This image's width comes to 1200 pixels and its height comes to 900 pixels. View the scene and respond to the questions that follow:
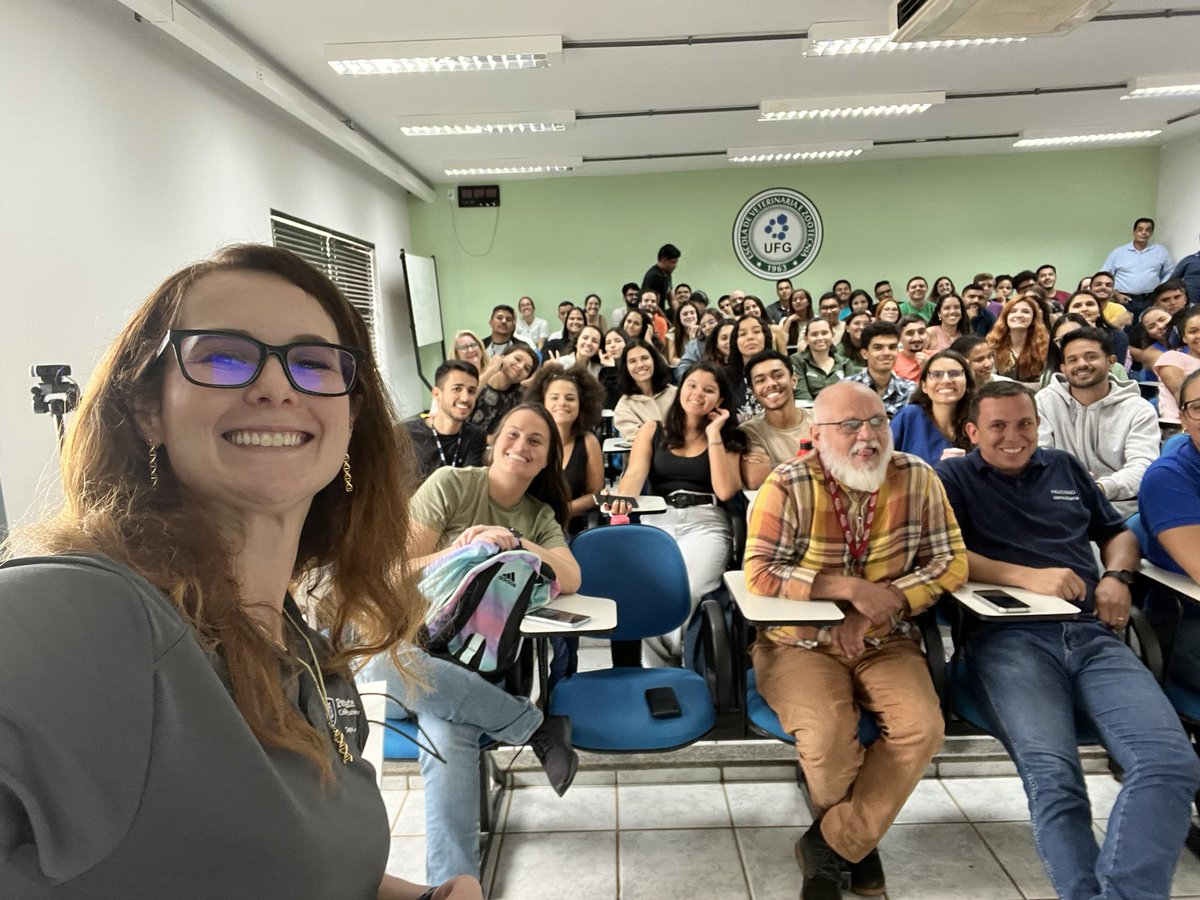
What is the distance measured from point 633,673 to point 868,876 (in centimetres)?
83

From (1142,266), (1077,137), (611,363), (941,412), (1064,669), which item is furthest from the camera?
(1142,266)

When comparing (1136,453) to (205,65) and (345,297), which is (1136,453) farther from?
(205,65)

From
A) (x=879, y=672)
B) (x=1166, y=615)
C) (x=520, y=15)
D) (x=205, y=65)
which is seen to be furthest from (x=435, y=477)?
(x=205, y=65)

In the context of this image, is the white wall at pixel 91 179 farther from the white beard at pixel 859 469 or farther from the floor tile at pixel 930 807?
the floor tile at pixel 930 807

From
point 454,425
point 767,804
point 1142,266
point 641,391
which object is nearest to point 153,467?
point 767,804

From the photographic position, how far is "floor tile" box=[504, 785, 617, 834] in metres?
2.25

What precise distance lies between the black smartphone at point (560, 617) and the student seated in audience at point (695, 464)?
1116 mm

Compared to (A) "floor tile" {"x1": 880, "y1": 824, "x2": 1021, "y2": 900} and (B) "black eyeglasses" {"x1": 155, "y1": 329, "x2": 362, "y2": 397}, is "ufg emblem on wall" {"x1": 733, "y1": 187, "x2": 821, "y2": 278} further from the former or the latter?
(B) "black eyeglasses" {"x1": 155, "y1": 329, "x2": 362, "y2": 397}

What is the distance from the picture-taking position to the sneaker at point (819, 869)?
6.18 ft

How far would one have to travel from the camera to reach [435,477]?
8.27 ft

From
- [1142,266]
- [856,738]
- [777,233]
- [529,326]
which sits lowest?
[856,738]

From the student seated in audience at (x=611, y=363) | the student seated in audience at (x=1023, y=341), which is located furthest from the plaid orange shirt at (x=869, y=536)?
the student seated in audience at (x=611, y=363)

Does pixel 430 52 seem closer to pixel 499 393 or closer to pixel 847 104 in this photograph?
pixel 499 393

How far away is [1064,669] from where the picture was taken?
204cm
